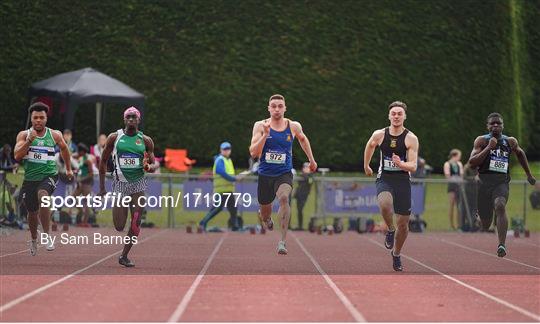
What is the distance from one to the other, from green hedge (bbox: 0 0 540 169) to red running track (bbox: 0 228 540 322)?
507 inches

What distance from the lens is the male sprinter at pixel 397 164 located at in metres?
15.2

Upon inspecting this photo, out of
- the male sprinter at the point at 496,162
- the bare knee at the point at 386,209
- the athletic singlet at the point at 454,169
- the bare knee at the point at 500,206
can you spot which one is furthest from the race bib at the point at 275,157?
the athletic singlet at the point at 454,169

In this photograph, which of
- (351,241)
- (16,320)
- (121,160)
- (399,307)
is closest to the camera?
(16,320)

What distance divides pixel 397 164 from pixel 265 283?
249cm

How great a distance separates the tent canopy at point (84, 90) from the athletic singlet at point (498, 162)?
49.4 feet

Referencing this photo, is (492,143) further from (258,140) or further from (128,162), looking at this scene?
(128,162)

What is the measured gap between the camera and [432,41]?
35500 mm

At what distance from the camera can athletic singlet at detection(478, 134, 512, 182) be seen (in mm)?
17062

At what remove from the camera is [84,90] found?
30.6 m

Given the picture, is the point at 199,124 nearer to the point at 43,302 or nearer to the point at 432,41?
the point at 432,41


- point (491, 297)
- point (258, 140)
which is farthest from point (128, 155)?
point (491, 297)

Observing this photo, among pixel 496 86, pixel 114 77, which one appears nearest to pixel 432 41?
pixel 496 86

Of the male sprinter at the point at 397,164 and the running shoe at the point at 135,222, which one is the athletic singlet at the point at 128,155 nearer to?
the running shoe at the point at 135,222

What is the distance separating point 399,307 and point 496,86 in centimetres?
2554
